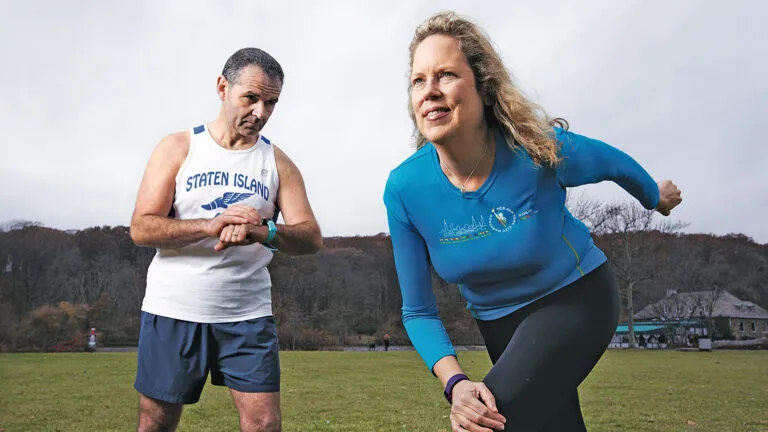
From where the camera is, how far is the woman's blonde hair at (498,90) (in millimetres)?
3002

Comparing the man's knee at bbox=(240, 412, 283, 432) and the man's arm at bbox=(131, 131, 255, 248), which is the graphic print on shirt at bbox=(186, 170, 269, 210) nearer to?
the man's arm at bbox=(131, 131, 255, 248)

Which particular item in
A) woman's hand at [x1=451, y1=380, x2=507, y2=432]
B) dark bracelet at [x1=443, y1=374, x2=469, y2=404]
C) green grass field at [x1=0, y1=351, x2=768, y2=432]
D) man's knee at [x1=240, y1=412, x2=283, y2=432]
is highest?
dark bracelet at [x1=443, y1=374, x2=469, y2=404]

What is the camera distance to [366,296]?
60.6 meters

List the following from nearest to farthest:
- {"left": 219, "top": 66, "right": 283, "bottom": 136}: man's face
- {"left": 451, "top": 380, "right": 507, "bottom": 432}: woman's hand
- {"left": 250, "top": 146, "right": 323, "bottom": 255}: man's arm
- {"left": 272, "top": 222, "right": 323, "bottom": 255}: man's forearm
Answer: {"left": 451, "top": 380, "right": 507, "bottom": 432}: woman's hand → {"left": 272, "top": 222, "right": 323, "bottom": 255}: man's forearm → {"left": 250, "top": 146, "right": 323, "bottom": 255}: man's arm → {"left": 219, "top": 66, "right": 283, "bottom": 136}: man's face

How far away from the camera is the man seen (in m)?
3.85

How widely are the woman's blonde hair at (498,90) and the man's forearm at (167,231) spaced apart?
172 cm

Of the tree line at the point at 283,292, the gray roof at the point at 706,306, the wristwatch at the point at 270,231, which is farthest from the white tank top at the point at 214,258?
the gray roof at the point at 706,306

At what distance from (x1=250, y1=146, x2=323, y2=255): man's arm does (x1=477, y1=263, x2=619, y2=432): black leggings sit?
4.43ft

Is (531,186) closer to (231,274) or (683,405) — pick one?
(231,274)

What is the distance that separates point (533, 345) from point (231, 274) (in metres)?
1.96

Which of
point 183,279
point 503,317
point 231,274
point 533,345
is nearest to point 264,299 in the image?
point 231,274

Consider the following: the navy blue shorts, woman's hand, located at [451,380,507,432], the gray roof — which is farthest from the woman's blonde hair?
the gray roof

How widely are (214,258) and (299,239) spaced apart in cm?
54

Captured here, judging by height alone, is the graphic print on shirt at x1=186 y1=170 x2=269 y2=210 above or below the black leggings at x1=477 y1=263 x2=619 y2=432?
above
